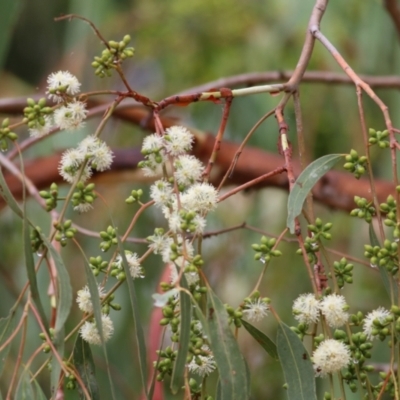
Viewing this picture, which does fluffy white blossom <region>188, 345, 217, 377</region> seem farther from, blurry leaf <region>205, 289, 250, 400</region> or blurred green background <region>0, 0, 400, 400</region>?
blurred green background <region>0, 0, 400, 400</region>

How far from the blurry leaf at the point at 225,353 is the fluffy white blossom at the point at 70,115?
21cm

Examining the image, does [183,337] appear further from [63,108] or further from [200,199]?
[63,108]

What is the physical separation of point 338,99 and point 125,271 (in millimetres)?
1745

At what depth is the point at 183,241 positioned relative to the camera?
2.02 ft

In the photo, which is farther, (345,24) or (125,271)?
(345,24)

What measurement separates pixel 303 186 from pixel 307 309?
0.12 m

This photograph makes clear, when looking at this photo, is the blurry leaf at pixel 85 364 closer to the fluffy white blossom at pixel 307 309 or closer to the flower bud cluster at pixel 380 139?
the fluffy white blossom at pixel 307 309

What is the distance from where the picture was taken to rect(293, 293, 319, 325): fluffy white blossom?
0.64m

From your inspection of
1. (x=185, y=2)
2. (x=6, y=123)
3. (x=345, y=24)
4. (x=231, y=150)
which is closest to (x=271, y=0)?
(x=185, y=2)

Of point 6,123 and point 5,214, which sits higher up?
point 5,214

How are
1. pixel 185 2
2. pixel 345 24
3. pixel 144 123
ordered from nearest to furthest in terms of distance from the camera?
pixel 144 123 < pixel 345 24 < pixel 185 2

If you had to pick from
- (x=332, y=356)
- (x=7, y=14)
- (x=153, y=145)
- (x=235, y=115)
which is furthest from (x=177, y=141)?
(x=235, y=115)

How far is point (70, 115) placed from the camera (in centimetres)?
70

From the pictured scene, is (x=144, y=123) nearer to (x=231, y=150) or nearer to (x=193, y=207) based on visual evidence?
(x=231, y=150)
